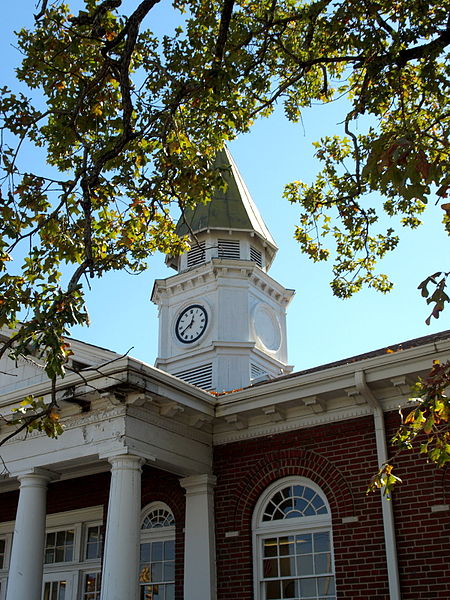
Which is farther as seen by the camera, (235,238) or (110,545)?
(235,238)

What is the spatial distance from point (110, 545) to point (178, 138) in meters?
5.86

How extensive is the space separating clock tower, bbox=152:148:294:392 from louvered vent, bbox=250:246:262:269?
1.2 inches

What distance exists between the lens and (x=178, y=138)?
8.68m

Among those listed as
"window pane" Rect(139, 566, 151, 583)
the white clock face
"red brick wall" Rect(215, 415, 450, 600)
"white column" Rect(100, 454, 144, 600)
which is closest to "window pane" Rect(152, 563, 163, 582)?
"window pane" Rect(139, 566, 151, 583)

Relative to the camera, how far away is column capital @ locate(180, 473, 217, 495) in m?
12.5

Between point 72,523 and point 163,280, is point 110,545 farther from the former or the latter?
point 163,280

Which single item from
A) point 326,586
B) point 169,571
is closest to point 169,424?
point 169,571

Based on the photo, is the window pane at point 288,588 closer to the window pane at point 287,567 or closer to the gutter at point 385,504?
the window pane at point 287,567

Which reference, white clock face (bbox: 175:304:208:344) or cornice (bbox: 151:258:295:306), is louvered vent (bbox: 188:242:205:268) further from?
white clock face (bbox: 175:304:208:344)

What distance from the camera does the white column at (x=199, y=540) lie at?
467 inches

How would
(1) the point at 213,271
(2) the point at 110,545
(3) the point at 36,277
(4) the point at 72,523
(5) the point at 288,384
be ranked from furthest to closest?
(1) the point at 213,271 → (4) the point at 72,523 → (5) the point at 288,384 → (2) the point at 110,545 → (3) the point at 36,277

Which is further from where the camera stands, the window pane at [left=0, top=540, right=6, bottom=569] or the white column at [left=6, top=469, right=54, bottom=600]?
the window pane at [left=0, top=540, right=6, bottom=569]

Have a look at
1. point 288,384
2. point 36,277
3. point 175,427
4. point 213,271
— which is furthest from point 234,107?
point 213,271

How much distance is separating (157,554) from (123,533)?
278 cm
